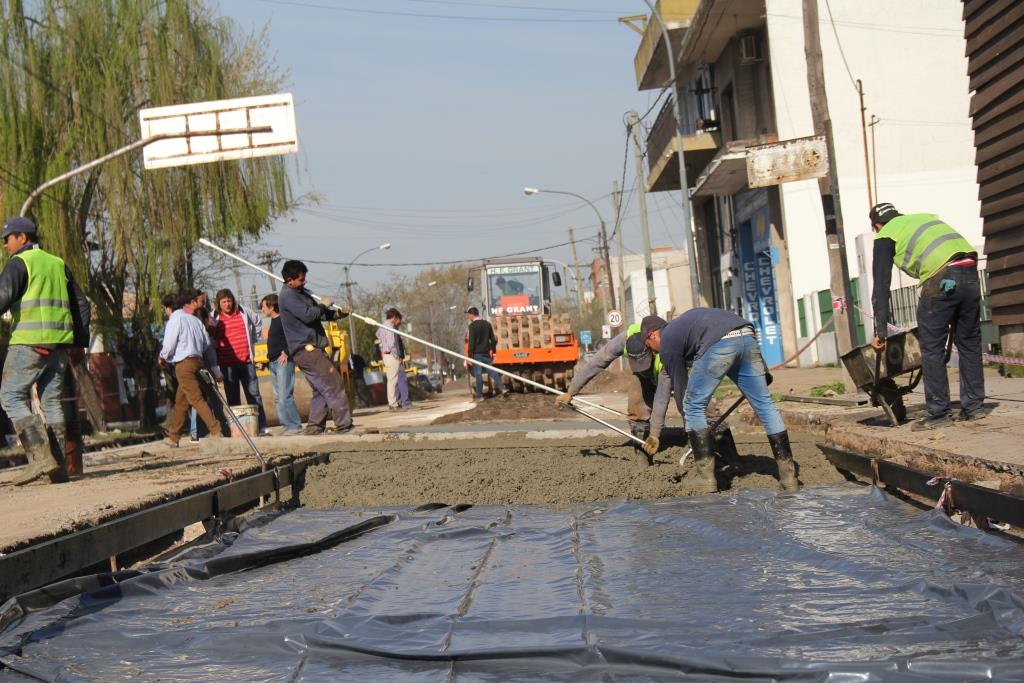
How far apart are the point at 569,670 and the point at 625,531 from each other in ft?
8.85

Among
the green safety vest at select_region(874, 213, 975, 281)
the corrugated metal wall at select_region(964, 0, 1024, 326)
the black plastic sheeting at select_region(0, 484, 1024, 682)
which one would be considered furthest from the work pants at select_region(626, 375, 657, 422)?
the corrugated metal wall at select_region(964, 0, 1024, 326)

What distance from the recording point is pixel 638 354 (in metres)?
8.97

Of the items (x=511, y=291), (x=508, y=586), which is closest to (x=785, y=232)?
(x=511, y=291)

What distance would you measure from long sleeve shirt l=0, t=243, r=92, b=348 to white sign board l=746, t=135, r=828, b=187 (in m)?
7.16

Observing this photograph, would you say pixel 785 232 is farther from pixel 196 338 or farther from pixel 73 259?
pixel 196 338

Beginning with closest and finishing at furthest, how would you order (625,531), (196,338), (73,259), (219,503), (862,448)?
(625,531) < (219,503) < (862,448) < (196,338) < (73,259)

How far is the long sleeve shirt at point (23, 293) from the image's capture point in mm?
7539

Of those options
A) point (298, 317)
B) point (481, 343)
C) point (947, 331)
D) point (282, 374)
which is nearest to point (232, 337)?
point (282, 374)

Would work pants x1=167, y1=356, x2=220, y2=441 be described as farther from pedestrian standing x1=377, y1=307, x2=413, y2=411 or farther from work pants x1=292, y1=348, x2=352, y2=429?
pedestrian standing x1=377, y1=307, x2=413, y2=411

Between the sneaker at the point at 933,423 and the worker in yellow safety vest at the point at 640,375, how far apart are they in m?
1.78

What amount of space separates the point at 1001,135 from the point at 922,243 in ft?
16.1

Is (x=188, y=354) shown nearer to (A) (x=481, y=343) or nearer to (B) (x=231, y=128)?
(B) (x=231, y=128)

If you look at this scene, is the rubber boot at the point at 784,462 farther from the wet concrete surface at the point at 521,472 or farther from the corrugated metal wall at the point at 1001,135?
the corrugated metal wall at the point at 1001,135

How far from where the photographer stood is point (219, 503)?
730 centimetres
